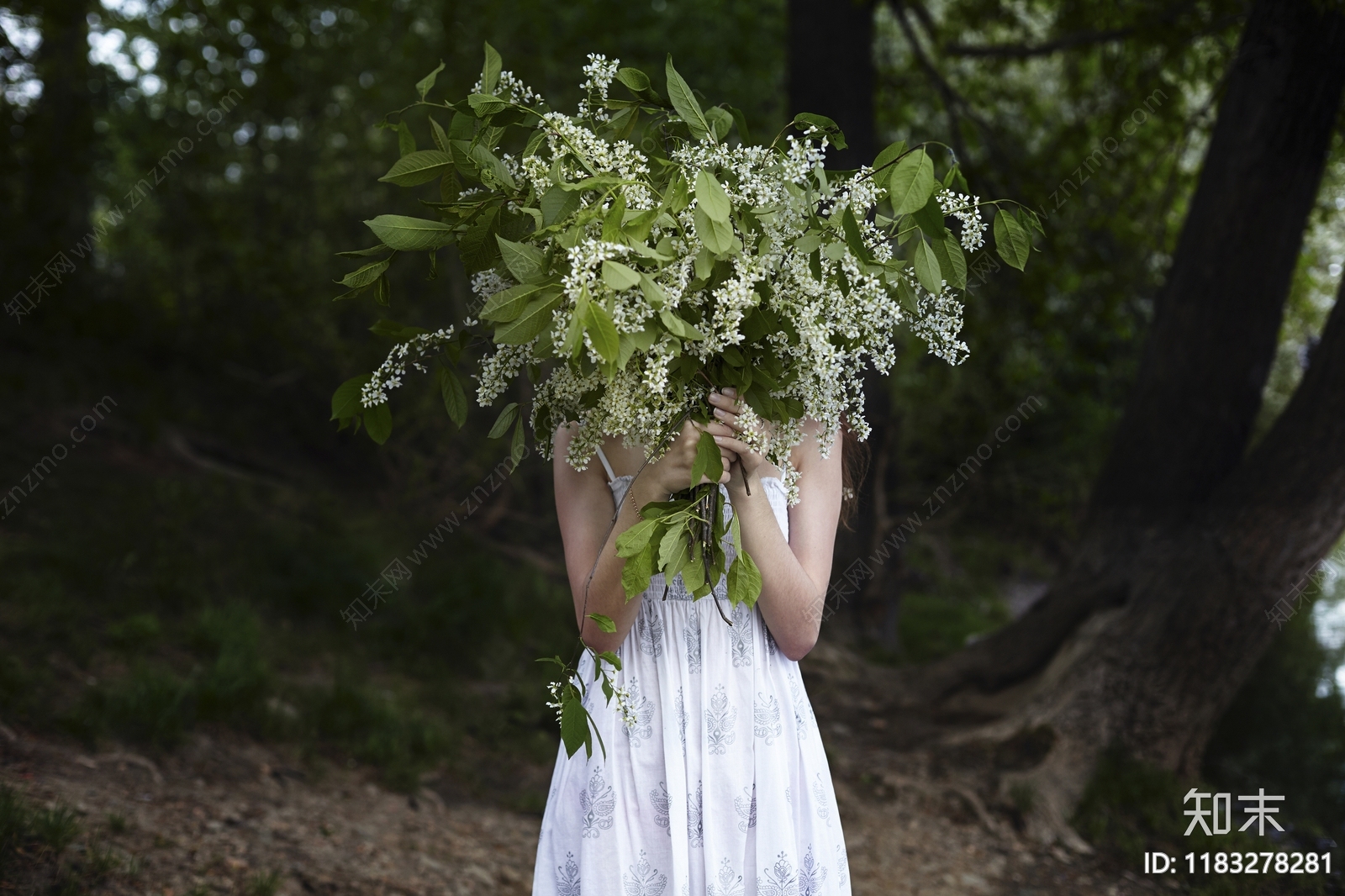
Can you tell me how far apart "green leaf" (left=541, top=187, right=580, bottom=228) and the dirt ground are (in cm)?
294

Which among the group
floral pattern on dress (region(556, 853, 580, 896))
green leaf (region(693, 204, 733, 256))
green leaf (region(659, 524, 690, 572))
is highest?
green leaf (region(693, 204, 733, 256))

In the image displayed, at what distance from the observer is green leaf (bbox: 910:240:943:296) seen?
172 cm

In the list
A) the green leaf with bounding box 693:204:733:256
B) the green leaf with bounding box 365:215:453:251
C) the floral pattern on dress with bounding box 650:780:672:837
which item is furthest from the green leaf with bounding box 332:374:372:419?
the floral pattern on dress with bounding box 650:780:672:837

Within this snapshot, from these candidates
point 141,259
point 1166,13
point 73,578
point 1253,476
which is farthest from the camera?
point 141,259

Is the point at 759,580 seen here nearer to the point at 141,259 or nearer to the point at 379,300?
the point at 379,300

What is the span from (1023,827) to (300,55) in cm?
957

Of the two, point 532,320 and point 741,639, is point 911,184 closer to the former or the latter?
point 532,320

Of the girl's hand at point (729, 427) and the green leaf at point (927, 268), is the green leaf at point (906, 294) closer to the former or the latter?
the green leaf at point (927, 268)

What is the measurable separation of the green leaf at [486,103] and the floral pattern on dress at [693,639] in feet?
3.80

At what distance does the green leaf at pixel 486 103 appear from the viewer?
6.04ft

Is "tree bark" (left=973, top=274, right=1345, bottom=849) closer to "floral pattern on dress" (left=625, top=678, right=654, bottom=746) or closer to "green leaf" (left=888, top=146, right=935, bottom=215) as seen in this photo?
"floral pattern on dress" (left=625, top=678, right=654, bottom=746)

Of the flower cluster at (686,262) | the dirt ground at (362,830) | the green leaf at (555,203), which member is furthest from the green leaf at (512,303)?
the dirt ground at (362,830)

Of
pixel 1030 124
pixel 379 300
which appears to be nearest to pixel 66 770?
pixel 379 300

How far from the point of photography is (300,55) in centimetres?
992
